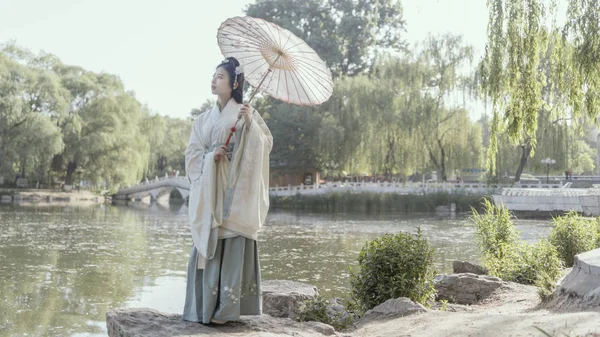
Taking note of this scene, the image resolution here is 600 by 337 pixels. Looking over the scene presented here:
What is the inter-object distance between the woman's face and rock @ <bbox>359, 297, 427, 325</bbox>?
7.04 feet

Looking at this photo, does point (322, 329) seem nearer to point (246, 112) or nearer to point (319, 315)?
point (319, 315)

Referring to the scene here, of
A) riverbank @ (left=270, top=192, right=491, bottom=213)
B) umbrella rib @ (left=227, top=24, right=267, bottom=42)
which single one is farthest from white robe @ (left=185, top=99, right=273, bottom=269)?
riverbank @ (left=270, top=192, right=491, bottom=213)

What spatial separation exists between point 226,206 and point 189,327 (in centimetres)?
81

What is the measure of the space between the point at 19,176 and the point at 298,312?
36.0m

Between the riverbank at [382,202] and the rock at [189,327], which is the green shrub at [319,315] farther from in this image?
the riverbank at [382,202]

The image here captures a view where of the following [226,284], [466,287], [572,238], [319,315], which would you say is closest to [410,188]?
[572,238]

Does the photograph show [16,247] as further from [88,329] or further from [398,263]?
[398,263]

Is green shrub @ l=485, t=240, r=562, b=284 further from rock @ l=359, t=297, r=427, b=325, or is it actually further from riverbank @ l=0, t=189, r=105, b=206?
riverbank @ l=0, t=189, r=105, b=206

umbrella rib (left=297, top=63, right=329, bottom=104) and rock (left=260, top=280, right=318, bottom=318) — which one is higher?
umbrella rib (left=297, top=63, right=329, bottom=104)

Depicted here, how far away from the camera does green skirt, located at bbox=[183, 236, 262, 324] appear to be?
13.4 ft

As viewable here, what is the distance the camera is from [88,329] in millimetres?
6543

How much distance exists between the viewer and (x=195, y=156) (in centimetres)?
446

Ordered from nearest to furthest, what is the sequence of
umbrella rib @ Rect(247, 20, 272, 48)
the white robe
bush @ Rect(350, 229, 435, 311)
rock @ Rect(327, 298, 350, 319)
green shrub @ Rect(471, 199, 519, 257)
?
the white robe
umbrella rib @ Rect(247, 20, 272, 48)
rock @ Rect(327, 298, 350, 319)
bush @ Rect(350, 229, 435, 311)
green shrub @ Rect(471, 199, 519, 257)

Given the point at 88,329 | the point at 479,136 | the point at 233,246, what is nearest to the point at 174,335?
the point at 233,246
